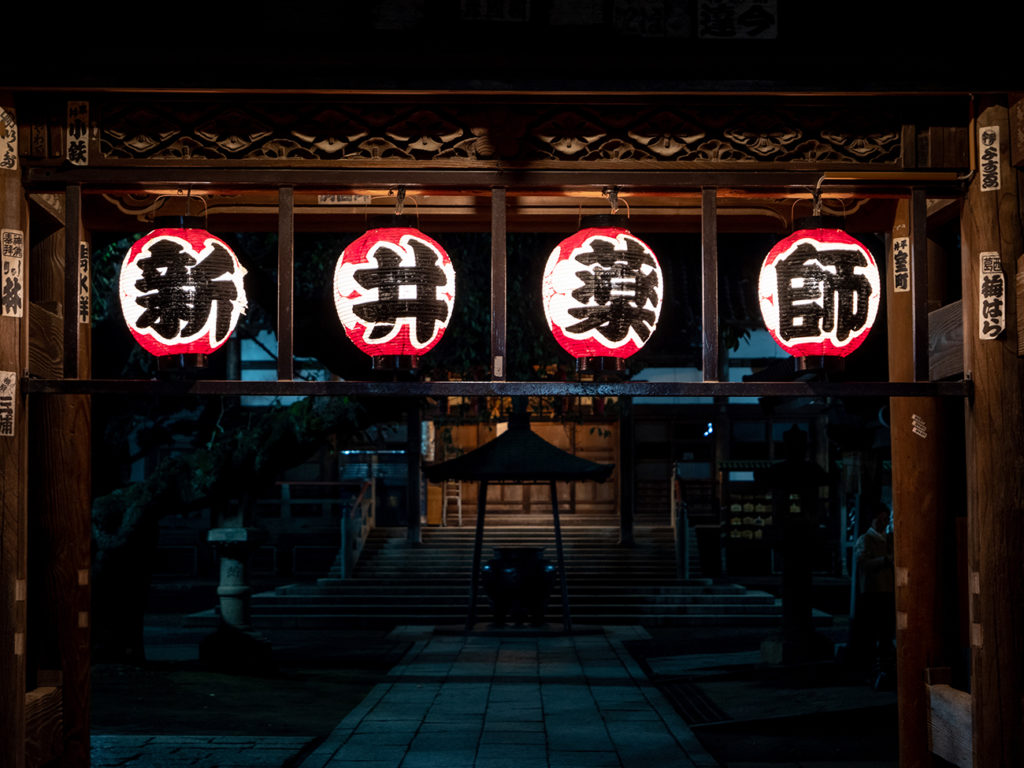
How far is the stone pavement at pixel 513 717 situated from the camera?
952cm

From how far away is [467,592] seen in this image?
929 inches

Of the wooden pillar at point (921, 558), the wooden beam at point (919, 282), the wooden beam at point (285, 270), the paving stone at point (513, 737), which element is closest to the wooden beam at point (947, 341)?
the wooden pillar at point (921, 558)

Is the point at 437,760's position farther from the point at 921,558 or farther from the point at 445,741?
the point at 921,558

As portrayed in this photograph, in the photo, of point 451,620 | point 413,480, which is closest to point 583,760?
point 451,620

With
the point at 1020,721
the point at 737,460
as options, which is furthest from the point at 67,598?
the point at 737,460

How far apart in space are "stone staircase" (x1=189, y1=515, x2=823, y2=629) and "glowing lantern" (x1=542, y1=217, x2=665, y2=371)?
1638 centimetres

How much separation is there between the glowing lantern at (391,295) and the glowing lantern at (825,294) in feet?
6.10

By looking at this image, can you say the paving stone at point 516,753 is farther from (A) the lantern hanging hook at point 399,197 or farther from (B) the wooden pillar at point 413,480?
(B) the wooden pillar at point 413,480

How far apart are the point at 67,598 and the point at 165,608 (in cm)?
2019

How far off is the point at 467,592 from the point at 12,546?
18.9 metres

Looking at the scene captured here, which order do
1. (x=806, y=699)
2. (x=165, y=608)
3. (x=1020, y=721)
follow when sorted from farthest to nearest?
(x=165, y=608) → (x=806, y=699) → (x=1020, y=721)

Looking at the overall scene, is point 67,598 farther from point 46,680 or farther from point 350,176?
point 350,176

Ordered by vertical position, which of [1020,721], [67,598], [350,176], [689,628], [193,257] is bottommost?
[689,628]

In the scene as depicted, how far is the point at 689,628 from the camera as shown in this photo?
2172cm
